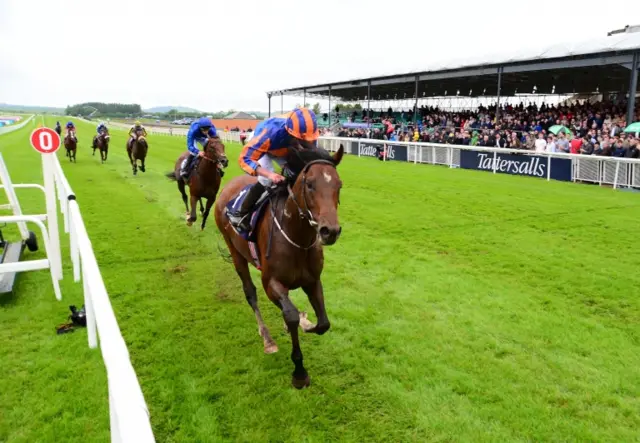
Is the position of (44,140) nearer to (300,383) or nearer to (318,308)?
(318,308)

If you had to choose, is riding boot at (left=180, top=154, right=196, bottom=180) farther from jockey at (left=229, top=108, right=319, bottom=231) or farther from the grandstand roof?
the grandstand roof

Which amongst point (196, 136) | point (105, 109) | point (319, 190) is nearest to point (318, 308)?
point (319, 190)

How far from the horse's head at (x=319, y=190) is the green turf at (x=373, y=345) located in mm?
1274

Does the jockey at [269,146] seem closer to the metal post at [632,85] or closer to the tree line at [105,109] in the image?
the metal post at [632,85]

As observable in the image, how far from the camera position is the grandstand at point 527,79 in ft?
61.7

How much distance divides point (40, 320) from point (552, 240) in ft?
23.8

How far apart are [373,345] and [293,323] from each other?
3.37 feet

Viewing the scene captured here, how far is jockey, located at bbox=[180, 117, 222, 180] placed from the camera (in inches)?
347

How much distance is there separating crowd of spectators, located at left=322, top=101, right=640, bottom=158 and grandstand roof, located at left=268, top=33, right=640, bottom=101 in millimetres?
2126

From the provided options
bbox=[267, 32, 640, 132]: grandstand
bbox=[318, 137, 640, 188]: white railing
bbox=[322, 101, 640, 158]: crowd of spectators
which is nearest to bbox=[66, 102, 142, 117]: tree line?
bbox=[267, 32, 640, 132]: grandstand

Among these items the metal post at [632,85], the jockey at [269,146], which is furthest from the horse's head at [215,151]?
the metal post at [632,85]

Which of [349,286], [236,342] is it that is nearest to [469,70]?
[349,286]

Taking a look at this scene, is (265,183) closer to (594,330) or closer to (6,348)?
(6,348)

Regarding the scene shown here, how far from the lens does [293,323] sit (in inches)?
137
